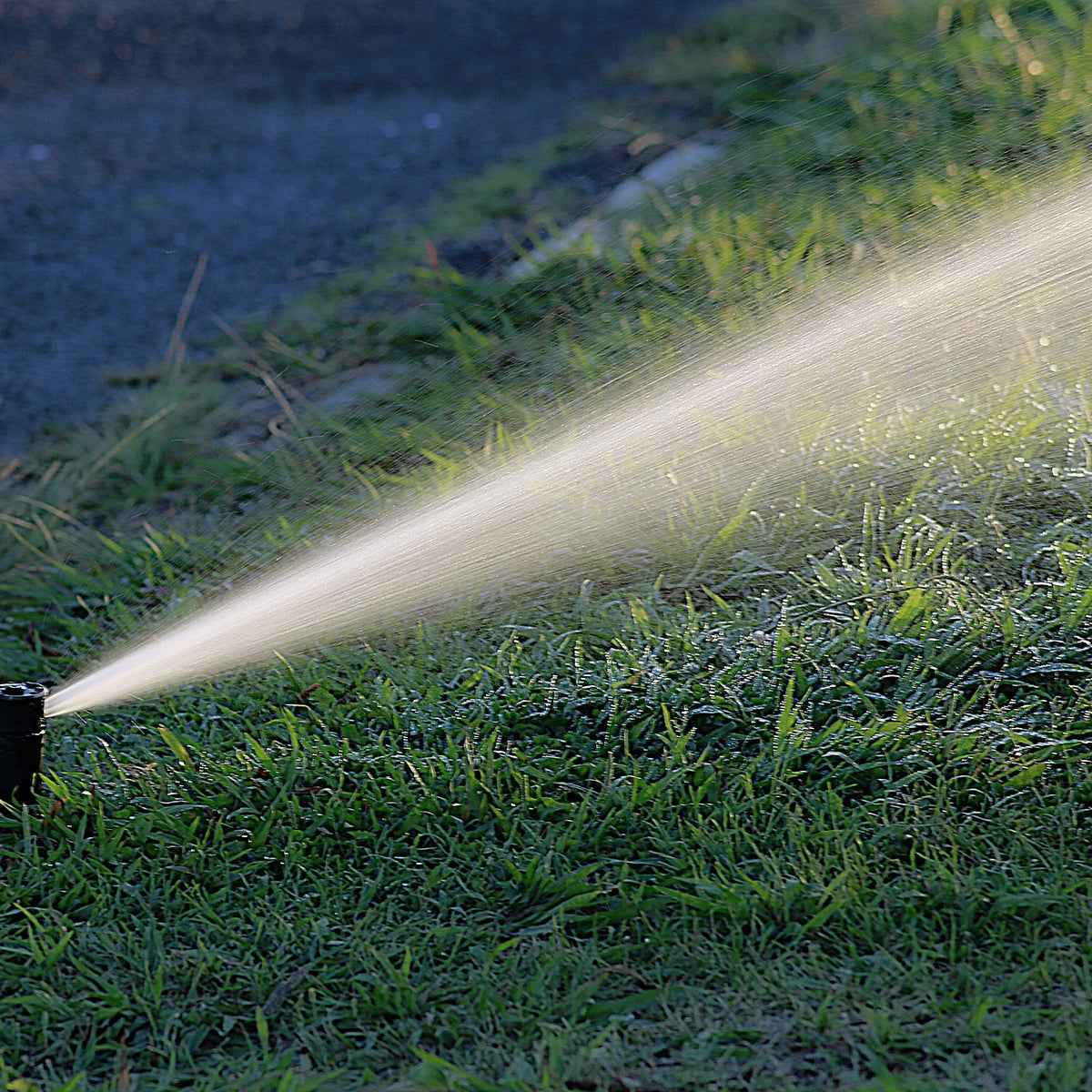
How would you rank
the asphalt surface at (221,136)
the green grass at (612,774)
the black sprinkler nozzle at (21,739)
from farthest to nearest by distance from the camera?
the asphalt surface at (221,136), the black sprinkler nozzle at (21,739), the green grass at (612,774)

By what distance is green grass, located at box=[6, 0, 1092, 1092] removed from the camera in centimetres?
197


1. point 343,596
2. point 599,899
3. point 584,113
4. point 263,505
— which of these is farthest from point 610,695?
point 584,113

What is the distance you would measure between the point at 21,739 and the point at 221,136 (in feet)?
18.5

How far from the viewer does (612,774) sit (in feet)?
7.97

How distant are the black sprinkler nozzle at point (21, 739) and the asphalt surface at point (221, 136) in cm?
210

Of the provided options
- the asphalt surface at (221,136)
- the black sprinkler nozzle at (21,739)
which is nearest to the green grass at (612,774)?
the black sprinkler nozzle at (21,739)

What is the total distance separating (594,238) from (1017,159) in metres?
1.36

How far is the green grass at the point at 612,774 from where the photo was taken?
1.97m

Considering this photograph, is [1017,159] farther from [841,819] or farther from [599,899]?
[599,899]

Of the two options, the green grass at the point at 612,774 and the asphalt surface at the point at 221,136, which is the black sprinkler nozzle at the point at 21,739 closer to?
the green grass at the point at 612,774

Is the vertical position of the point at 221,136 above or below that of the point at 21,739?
above

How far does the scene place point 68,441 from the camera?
423 cm

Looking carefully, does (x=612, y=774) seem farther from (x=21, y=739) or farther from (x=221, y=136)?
(x=221, y=136)

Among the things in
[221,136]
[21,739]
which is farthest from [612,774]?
[221,136]
